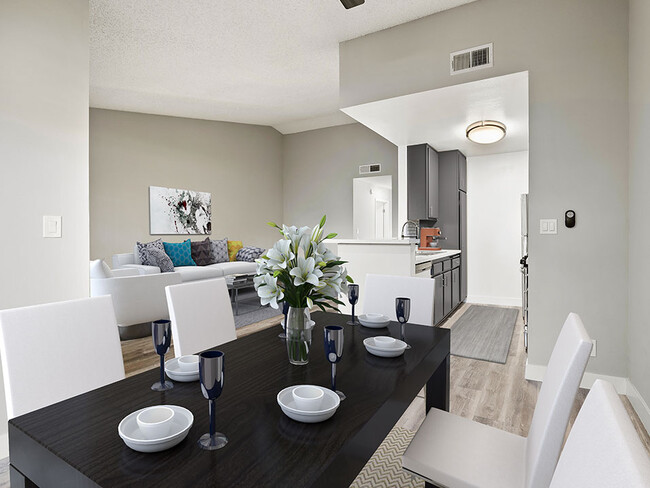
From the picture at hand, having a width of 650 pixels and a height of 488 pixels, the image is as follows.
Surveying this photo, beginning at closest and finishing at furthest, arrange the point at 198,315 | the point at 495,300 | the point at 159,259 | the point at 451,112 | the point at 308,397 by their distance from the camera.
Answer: the point at 308,397 → the point at 198,315 → the point at 451,112 → the point at 159,259 → the point at 495,300

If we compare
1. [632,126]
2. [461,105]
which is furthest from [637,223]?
[461,105]

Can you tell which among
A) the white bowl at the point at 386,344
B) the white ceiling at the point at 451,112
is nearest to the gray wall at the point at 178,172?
the white ceiling at the point at 451,112

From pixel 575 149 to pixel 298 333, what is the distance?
2.54m

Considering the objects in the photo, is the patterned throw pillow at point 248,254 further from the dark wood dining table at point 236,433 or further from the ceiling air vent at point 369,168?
the dark wood dining table at point 236,433

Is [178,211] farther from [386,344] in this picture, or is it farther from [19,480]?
[19,480]

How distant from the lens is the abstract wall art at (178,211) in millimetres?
6176

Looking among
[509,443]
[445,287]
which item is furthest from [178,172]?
[509,443]

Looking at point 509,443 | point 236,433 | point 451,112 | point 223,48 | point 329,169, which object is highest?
point 223,48

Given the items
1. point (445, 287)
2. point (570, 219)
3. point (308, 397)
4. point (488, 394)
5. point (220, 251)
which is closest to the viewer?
point (308, 397)

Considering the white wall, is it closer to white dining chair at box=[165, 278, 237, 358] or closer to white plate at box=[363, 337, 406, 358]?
white dining chair at box=[165, 278, 237, 358]

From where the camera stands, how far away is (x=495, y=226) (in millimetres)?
Result: 5855

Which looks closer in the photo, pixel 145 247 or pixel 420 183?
pixel 420 183

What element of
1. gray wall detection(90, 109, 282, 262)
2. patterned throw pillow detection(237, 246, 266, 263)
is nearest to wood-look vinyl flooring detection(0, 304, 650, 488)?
gray wall detection(90, 109, 282, 262)

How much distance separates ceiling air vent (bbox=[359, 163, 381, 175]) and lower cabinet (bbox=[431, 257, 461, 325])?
2.52m
